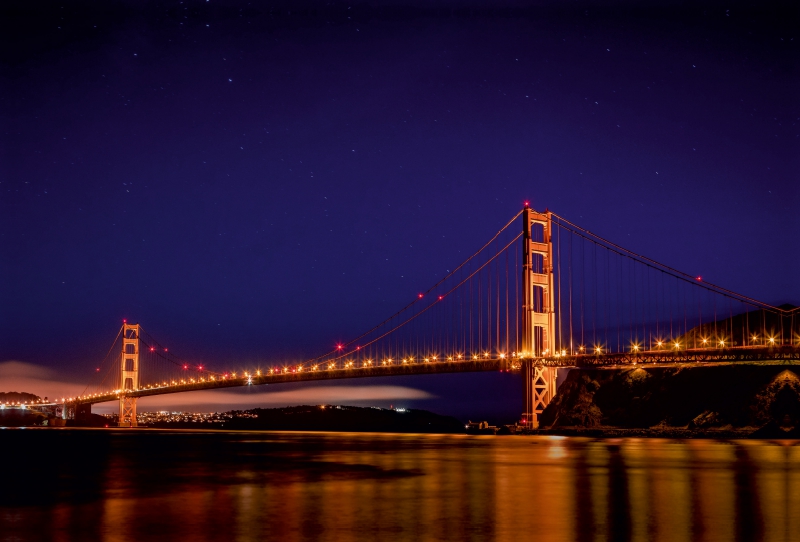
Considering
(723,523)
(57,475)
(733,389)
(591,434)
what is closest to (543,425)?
(591,434)

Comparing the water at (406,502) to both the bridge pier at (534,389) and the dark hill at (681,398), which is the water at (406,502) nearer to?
the bridge pier at (534,389)

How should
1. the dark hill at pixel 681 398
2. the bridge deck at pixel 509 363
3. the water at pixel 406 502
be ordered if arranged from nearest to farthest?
the water at pixel 406 502 < the bridge deck at pixel 509 363 < the dark hill at pixel 681 398

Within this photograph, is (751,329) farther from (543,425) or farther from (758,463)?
(758,463)

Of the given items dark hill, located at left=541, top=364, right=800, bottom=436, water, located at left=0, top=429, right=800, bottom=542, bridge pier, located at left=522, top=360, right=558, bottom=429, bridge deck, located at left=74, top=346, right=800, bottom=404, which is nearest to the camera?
water, located at left=0, top=429, right=800, bottom=542

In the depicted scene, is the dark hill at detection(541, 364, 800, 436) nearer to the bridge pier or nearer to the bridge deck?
the bridge pier

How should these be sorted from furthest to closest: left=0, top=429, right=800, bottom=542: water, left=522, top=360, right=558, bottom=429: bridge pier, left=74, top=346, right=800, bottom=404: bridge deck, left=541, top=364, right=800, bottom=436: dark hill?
left=522, top=360, right=558, bottom=429: bridge pier
left=541, top=364, right=800, bottom=436: dark hill
left=74, top=346, right=800, bottom=404: bridge deck
left=0, top=429, right=800, bottom=542: water

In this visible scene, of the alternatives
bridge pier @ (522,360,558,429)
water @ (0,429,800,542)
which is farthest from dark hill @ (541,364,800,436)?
water @ (0,429,800,542)

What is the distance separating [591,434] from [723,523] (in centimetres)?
5191

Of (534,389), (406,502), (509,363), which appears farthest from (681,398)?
(406,502)

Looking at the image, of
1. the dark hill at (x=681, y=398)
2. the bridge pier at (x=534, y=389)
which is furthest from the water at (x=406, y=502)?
the dark hill at (x=681, y=398)

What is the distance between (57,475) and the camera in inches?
887

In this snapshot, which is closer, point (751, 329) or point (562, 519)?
point (562, 519)

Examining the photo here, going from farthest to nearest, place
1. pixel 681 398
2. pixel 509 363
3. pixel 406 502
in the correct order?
pixel 681 398 < pixel 509 363 < pixel 406 502

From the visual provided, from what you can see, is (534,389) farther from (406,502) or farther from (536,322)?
(406,502)
